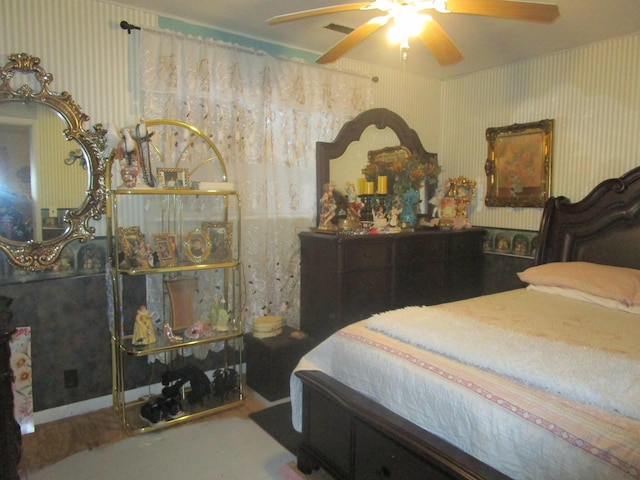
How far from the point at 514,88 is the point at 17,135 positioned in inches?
148

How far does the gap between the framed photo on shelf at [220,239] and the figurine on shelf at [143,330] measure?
1.79 ft

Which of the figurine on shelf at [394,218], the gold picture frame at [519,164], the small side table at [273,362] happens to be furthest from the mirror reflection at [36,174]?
the gold picture frame at [519,164]

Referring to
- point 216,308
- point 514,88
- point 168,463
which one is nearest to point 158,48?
point 216,308

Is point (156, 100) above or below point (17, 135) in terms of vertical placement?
above

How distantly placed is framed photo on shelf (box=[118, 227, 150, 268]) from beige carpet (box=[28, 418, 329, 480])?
1.00m

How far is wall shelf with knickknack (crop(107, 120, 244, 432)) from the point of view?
106 inches

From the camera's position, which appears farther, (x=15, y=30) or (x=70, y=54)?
(x=70, y=54)

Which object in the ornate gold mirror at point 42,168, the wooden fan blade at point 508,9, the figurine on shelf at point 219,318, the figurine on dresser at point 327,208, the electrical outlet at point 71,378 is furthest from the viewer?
the figurine on dresser at point 327,208

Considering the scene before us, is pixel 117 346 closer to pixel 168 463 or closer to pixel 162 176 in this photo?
pixel 168 463

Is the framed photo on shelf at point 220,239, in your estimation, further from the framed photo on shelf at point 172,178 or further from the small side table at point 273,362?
the small side table at point 273,362

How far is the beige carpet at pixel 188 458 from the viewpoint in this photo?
2.24m

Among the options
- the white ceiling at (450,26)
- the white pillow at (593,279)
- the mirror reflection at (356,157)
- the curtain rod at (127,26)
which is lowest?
the white pillow at (593,279)

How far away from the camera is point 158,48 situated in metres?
2.91

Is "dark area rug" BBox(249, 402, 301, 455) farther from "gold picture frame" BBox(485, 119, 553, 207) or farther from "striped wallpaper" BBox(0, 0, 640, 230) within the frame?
"gold picture frame" BBox(485, 119, 553, 207)
